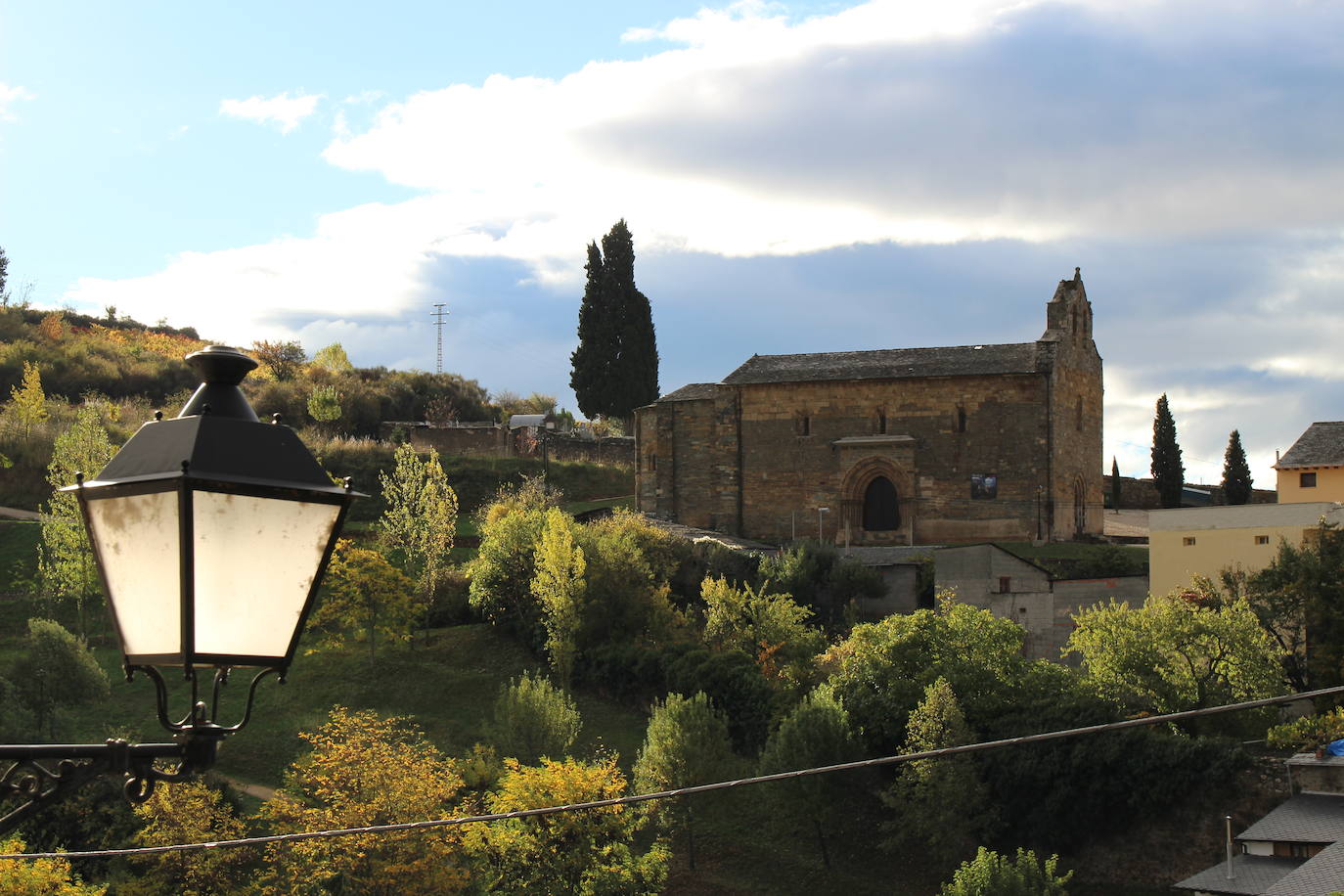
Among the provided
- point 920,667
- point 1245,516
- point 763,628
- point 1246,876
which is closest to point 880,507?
point 763,628

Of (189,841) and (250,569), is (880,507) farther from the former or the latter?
(250,569)

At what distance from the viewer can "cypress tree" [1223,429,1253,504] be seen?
193 ft

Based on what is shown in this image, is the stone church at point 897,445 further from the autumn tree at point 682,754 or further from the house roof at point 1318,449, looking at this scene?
the autumn tree at point 682,754

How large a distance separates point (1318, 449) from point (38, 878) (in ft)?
119

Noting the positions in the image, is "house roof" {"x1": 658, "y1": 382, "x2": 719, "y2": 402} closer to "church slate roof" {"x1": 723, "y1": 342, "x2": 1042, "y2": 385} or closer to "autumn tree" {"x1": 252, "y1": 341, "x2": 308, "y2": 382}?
"church slate roof" {"x1": 723, "y1": 342, "x2": 1042, "y2": 385}

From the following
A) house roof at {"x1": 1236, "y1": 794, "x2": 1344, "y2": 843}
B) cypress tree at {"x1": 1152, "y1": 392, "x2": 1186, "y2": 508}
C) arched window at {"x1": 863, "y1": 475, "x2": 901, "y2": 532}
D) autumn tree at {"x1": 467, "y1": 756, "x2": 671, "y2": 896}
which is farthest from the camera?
cypress tree at {"x1": 1152, "y1": 392, "x2": 1186, "y2": 508}

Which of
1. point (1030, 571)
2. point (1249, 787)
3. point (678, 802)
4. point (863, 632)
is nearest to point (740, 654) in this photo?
point (863, 632)

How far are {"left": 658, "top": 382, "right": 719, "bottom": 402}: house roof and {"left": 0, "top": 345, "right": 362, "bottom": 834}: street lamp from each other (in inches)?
1819

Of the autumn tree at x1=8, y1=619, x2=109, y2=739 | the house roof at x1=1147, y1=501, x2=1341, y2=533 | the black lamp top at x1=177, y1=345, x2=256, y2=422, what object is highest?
the black lamp top at x1=177, y1=345, x2=256, y2=422

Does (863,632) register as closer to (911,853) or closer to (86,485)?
(911,853)

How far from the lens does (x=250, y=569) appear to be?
3492mm

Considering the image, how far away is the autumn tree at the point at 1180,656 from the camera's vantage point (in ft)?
107

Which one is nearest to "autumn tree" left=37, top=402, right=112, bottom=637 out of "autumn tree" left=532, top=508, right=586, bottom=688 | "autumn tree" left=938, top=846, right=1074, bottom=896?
"autumn tree" left=532, top=508, right=586, bottom=688

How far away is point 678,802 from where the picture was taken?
33.6m
